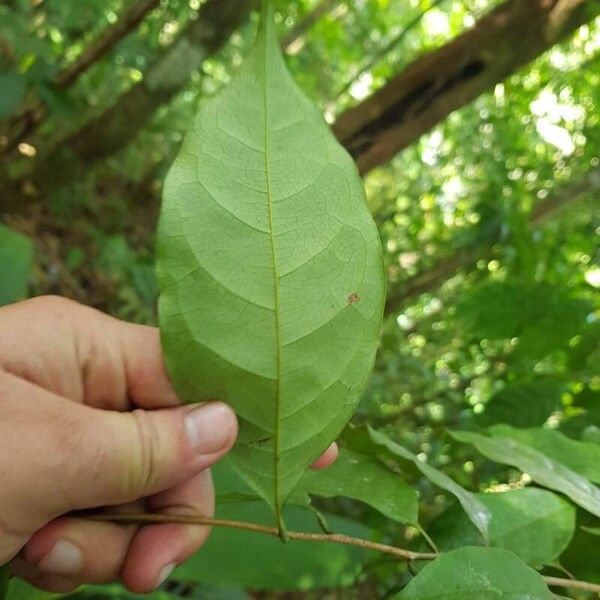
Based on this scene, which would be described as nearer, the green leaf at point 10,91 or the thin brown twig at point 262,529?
the thin brown twig at point 262,529

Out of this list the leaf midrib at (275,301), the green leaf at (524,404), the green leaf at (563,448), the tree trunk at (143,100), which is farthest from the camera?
the tree trunk at (143,100)

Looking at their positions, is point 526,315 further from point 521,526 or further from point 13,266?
point 13,266

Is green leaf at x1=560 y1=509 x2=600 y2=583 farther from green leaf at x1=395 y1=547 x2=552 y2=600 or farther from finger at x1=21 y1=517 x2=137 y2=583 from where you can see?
finger at x1=21 y1=517 x2=137 y2=583

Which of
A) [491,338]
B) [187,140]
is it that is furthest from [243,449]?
[491,338]

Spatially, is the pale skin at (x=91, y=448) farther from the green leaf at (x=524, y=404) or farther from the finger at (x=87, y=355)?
the green leaf at (x=524, y=404)

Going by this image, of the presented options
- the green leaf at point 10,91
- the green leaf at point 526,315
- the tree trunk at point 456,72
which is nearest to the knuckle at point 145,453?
the green leaf at point 526,315

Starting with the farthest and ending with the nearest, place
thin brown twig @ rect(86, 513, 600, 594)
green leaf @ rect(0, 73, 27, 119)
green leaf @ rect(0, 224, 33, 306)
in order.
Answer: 1. green leaf @ rect(0, 73, 27, 119)
2. green leaf @ rect(0, 224, 33, 306)
3. thin brown twig @ rect(86, 513, 600, 594)

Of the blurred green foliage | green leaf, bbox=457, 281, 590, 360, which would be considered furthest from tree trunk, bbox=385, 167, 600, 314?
green leaf, bbox=457, 281, 590, 360
